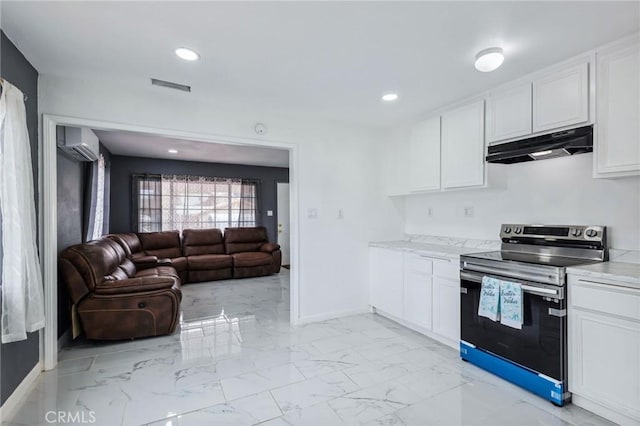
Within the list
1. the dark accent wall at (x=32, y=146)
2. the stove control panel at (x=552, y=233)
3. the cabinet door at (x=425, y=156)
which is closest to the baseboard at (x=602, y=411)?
the stove control panel at (x=552, y=233)

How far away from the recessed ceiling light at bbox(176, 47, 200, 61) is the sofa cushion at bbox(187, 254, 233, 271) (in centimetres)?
420

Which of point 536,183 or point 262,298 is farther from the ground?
point 536,183

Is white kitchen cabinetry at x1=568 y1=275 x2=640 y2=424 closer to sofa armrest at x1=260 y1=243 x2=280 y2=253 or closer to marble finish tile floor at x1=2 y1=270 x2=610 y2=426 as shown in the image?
marble finish tile floor at x1=2 y1=270 x2=610 y2=426

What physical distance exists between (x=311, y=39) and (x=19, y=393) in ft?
10.0

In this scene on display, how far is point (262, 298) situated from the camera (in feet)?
15.4

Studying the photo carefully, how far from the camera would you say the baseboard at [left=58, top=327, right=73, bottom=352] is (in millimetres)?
2912

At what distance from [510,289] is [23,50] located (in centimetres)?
381

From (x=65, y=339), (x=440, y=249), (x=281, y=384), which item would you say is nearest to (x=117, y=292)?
(x=65, y=339)

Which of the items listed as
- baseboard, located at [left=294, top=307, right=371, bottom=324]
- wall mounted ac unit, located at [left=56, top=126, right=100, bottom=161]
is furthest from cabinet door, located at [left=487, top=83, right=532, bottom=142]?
wall mounted ac unit, located at [left=56, top=126, right=100, bottom=161]

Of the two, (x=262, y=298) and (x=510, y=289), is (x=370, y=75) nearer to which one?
(x=510, y=289)

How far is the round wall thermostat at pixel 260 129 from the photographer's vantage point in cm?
331

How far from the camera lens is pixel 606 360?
6.07ft

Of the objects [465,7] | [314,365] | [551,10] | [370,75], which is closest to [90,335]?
[314,365]

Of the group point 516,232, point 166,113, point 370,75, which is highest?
point 370,75
